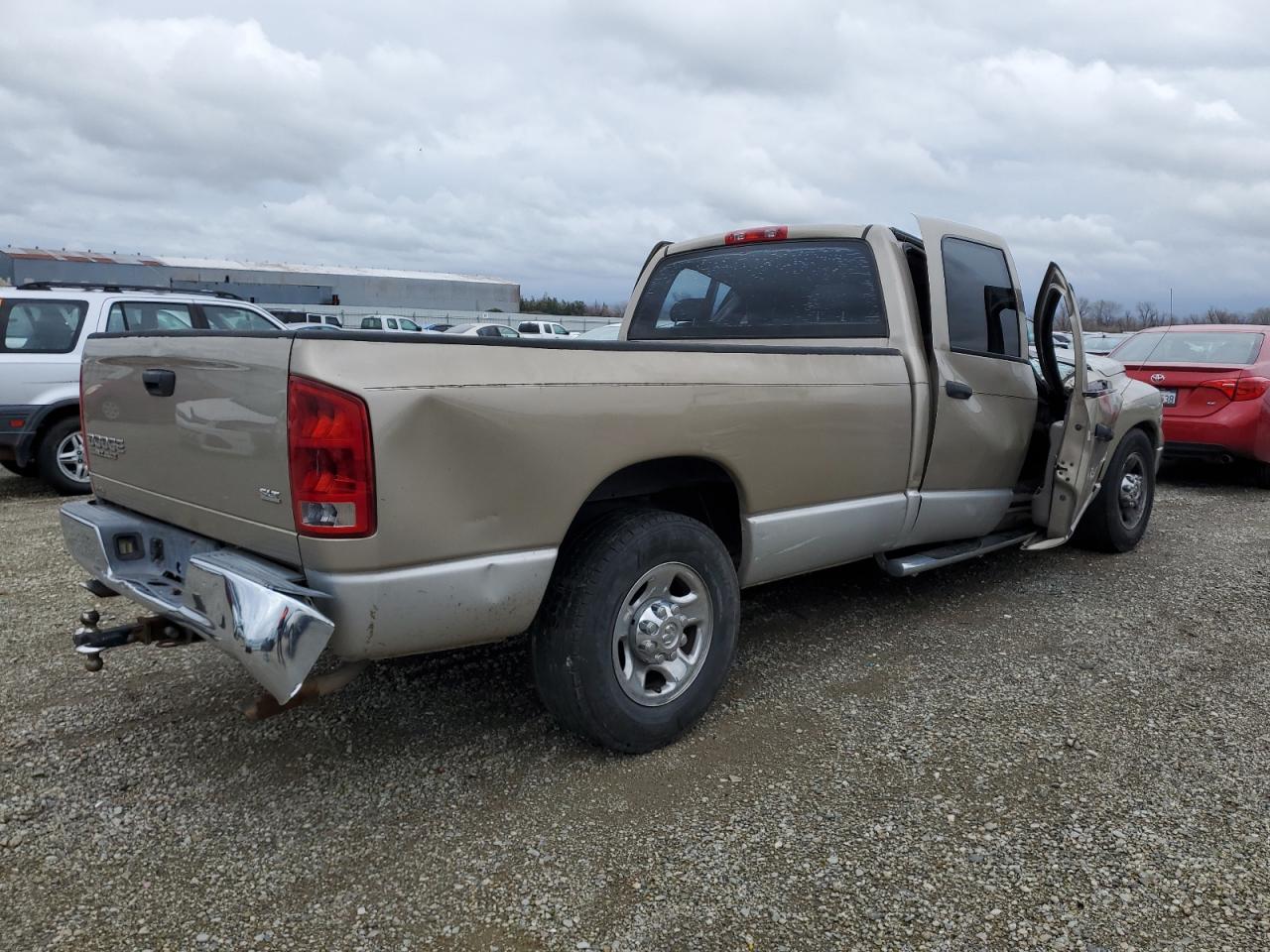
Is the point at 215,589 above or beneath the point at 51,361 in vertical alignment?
beneath

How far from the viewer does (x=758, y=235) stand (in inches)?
184

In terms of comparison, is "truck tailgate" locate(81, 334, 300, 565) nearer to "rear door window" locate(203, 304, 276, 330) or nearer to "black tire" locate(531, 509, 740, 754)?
"black tire" locate(531, 509, 740, 754)

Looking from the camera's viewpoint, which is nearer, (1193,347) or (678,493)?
(678,493)

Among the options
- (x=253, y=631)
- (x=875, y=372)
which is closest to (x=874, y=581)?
(x=875, y=372)

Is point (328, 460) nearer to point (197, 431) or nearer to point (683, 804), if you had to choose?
point (197, 431)

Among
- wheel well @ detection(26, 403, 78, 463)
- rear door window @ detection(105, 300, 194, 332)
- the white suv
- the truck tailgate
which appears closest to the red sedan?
the truck tailgate

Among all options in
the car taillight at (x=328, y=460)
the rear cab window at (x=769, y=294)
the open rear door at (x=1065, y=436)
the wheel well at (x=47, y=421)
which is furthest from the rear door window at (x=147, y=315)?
the open rear door at (x=1065, y=436)

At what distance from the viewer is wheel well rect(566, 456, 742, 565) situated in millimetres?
3178

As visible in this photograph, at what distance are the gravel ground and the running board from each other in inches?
14.8

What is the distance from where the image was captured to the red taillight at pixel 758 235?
15.1 ft

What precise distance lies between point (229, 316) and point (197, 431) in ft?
21.8

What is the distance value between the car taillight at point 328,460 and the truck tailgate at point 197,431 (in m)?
0.06

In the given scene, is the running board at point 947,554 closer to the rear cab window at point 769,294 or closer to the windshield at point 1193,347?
the rear cab window at point 769,294

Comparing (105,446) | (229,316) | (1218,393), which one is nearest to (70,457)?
(229,316)
